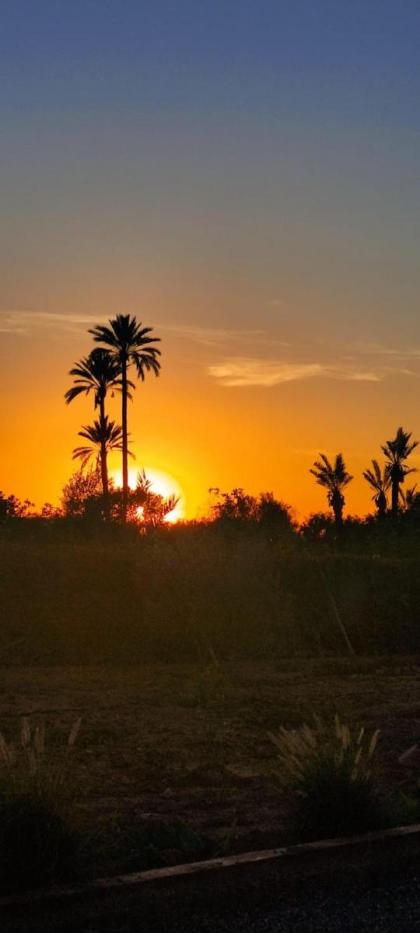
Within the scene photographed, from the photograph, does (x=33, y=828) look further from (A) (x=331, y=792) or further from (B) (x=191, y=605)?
(B) (x=191, y=605)

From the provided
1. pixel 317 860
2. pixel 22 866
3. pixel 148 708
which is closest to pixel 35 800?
pixel 22 866

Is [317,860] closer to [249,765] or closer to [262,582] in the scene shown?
[249,765]

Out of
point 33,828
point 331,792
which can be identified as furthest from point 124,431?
point 33,828

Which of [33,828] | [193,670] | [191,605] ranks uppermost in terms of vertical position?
[191,605]

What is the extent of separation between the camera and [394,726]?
1304 cm

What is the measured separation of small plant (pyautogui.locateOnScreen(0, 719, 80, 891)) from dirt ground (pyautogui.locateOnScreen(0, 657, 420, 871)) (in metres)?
0.39

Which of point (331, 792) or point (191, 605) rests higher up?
point (191, 605)

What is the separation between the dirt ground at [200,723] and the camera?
858cm

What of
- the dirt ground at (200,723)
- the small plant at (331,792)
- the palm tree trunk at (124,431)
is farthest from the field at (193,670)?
the palm tree trunk at (124,431)

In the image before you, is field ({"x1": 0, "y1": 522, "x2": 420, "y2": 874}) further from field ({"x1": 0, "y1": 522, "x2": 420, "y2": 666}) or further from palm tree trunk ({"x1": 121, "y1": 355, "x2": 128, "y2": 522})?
palm tree trunk ({"x1": 121, "y1": 355, "x2": 128, "y2": 522})

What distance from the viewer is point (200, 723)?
13.3 metres

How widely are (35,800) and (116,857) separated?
73 cm

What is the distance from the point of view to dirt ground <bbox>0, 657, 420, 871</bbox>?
858 cm

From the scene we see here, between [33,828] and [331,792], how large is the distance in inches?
79.0
